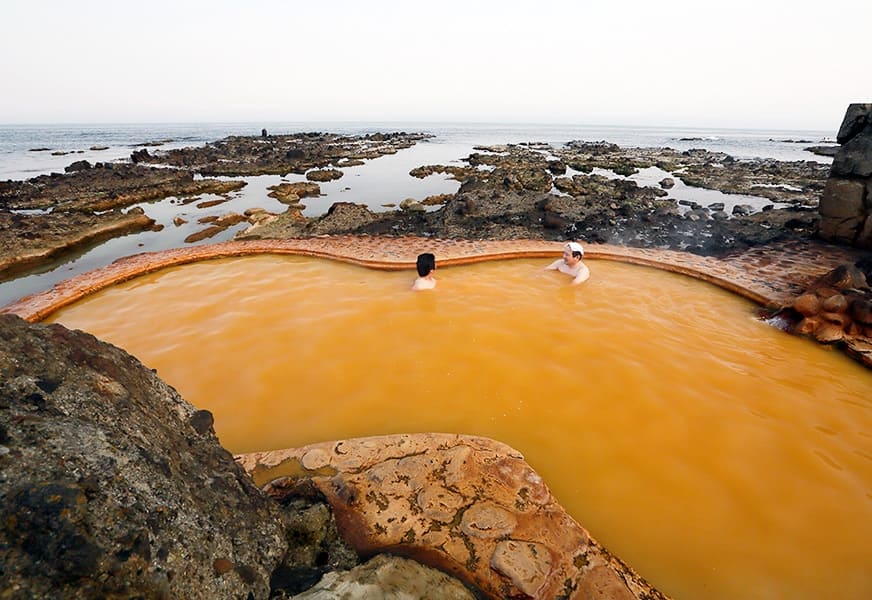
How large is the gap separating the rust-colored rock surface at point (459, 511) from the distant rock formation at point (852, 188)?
434 inches

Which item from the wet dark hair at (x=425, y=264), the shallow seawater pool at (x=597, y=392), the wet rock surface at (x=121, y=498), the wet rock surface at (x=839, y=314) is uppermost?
the wet rock surface at (x=121, y=498)

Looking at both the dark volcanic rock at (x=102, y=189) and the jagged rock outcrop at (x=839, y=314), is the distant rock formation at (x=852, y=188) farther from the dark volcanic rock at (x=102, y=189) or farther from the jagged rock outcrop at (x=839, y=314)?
the dark volcanic rock at (x=102, y=189)

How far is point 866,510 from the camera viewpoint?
3018mm

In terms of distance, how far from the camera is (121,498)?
1387 millimetres

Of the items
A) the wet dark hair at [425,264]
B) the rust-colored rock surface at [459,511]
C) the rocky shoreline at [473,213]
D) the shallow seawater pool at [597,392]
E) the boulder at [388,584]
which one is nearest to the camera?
the boulder at [388,584]

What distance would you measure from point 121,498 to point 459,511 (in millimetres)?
1921

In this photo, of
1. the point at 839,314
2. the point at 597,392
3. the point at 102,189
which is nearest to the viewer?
the point at 597,392

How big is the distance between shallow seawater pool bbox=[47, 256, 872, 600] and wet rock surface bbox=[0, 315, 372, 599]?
1.65m

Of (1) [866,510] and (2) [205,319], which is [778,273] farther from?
(2) [205,319]

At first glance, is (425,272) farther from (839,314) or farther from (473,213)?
(473,213)

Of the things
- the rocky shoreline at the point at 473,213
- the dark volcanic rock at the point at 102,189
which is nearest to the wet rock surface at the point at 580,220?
the rocky shoreline at the point at 473,213

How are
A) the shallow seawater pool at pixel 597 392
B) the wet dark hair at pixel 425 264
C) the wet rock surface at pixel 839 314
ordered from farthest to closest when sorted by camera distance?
the wet dark hair at pixel 425 264
the wet rock surface at pixel 839 314
the shallow seawater pool at pixel 597 392

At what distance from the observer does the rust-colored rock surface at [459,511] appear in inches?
90.3

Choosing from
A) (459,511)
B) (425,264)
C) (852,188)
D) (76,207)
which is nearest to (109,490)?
(459,511)
